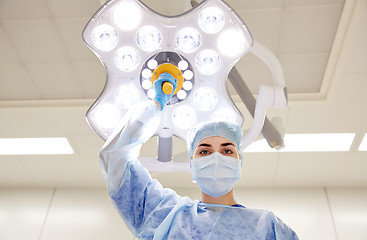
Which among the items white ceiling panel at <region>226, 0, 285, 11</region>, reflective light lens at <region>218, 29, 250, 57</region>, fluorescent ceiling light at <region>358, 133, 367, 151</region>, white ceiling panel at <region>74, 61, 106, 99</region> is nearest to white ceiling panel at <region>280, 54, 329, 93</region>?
white ceiling panel at <region>226, 0, 285, 11</region>

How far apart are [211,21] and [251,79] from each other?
1357 millimetres

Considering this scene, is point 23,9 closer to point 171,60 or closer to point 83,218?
point 171,60

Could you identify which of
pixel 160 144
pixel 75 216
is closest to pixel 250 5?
pixel 160 144

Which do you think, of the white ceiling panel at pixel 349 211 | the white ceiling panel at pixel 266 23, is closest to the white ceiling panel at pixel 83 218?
the white ceiling panel at pixel 349 211

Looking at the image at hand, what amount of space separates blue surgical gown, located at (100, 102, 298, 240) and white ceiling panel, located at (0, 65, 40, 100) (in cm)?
167

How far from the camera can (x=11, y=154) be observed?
10.6ft

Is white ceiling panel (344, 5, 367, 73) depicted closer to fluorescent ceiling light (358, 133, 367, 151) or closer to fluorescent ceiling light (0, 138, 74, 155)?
fluorescent ceiling light (358, 133, 367, 151)

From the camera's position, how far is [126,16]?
1414mm

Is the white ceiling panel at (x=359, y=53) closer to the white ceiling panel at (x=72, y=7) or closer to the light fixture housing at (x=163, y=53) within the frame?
the light fixture housing at (x=163, y=53)

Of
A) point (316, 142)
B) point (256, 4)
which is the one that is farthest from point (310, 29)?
point (316, 142)

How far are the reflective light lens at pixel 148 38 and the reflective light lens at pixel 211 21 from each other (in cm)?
15

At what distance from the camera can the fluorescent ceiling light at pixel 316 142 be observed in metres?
2.98

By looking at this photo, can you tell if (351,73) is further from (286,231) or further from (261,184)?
(286,231)

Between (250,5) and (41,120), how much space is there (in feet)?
5.43
